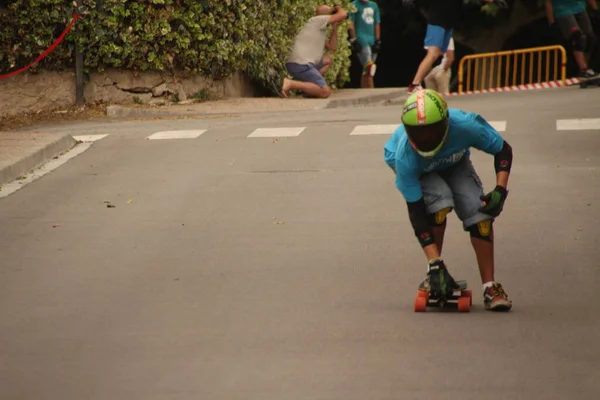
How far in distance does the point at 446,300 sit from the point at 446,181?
71 centimetres

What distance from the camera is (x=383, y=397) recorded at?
5.75m

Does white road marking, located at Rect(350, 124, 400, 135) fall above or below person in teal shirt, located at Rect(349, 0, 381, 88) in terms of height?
above

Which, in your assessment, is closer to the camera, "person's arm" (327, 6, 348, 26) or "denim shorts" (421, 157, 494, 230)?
"denim shorts" (421, 157, 494, 230)

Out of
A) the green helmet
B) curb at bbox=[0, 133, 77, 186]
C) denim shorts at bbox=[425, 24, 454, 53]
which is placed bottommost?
curb at bbox=[0, 133, 77, 186]

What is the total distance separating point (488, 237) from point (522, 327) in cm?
79

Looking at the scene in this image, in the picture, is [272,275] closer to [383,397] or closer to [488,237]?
[488,237]

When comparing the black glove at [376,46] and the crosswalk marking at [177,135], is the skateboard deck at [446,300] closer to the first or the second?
the crosswalk marking at [177,135]

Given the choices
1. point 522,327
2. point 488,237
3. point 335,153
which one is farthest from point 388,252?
point 335,153

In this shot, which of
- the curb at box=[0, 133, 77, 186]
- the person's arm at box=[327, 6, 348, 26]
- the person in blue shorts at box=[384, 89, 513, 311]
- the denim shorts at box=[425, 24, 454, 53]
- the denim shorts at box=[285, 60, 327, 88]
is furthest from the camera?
the denim shorts at box=[285, 60, 327, 88]

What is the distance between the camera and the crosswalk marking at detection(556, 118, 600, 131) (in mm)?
14773

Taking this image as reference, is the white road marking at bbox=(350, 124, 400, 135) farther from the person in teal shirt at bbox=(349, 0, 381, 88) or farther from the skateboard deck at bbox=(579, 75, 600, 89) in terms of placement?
the person in teal shirt at bbox=(349, 0, 381, 88)

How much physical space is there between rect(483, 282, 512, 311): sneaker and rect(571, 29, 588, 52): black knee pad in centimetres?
1438

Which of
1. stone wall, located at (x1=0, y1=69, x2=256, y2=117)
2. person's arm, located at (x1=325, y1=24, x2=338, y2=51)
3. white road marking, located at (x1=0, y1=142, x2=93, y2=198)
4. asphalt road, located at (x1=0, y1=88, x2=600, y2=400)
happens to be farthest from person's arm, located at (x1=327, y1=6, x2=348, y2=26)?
white road marking, located at (x1=0, y1=142, x2=93, y2=198)

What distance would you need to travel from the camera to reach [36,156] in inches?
547
